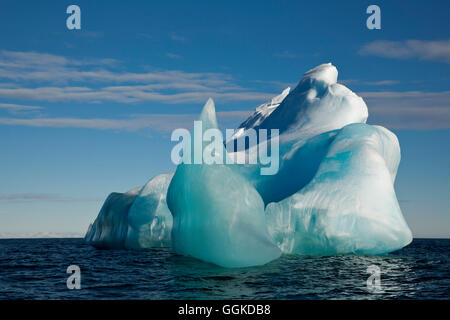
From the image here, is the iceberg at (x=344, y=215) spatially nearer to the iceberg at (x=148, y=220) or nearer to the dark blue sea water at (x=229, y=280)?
the dark blue sea water at (x=229, y=280)

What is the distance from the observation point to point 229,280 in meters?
11.1

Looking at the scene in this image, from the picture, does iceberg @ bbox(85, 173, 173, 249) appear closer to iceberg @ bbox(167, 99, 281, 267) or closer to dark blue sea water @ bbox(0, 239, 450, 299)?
dark blue sea water @ bbox(0, 239, 450, 299)

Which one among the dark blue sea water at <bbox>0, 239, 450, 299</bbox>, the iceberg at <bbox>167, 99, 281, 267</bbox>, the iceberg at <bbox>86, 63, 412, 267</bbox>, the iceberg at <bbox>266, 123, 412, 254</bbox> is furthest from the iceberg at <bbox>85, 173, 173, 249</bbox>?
the iceberg at <bbox>266, 123, 412, 254</bbox>

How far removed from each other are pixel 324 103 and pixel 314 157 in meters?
3.81

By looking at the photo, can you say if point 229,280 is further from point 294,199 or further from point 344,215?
point 344,215

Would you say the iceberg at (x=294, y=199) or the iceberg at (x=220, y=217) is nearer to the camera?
the iceberg at (x=220, y=217)

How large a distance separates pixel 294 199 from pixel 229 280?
5.55 m

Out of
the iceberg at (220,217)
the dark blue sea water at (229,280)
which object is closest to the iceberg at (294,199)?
the iceberg at (220,217)

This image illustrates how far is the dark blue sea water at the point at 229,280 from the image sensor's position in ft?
32.0

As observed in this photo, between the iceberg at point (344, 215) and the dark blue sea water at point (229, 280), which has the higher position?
the iceberg at point (344, 215)

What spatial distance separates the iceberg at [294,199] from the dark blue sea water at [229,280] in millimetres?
754

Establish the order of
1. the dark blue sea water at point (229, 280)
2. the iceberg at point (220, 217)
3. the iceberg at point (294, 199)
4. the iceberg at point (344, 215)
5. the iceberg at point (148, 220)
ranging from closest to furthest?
1. the dark blue sea water at point (229, 280)
2. the iceberg at point (220, 217)
3. the iceberg at point (294, 199)
4. the iceberg at point (344, 215)
5. the iceberg at point (148, 220)
